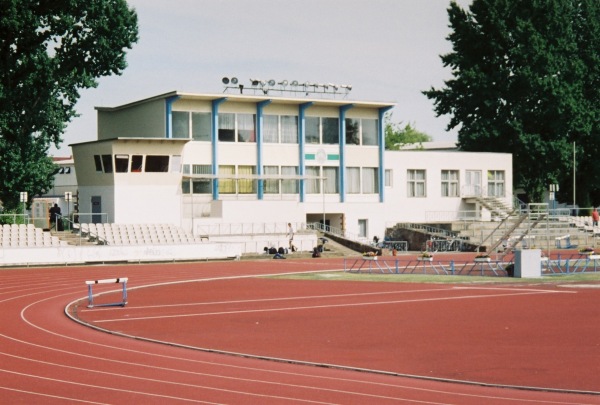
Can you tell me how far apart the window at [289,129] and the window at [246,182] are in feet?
10.9

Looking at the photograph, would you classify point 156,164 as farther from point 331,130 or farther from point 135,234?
point 331,130

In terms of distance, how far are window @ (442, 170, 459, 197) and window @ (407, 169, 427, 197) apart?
6.02 ft

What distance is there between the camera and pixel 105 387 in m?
14.3

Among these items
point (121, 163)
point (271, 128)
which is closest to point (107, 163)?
point (121, 163)

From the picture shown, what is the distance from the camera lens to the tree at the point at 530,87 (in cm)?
7906

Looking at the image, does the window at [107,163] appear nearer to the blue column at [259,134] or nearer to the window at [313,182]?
the blue column at [259,134]

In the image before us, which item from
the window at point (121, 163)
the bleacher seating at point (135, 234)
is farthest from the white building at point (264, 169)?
the bleacher seating at point (135, 234)

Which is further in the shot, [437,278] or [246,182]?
[246,182]

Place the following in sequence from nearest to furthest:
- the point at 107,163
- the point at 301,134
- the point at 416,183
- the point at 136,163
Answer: the point at 107,163, the point at 136,163, the point at 301,134, the point at 416,183

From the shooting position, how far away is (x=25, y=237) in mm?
51188

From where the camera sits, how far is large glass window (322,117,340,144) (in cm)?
7025

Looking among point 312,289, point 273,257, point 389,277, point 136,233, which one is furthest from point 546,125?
point 312,289

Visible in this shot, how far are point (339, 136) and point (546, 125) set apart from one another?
20590 mm

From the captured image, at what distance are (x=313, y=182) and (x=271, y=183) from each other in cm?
352
